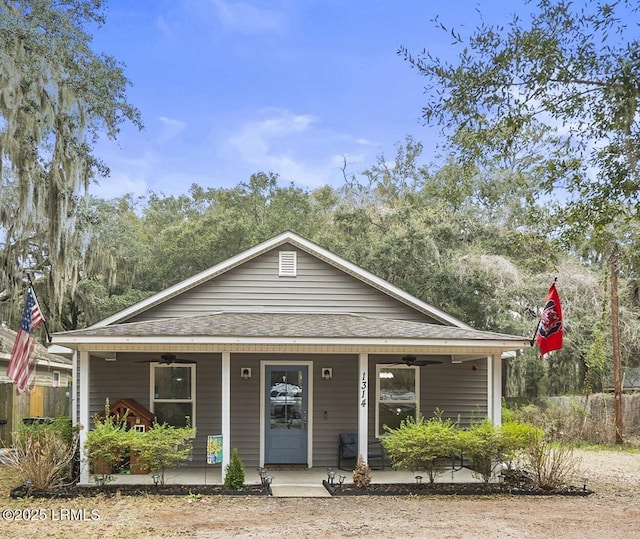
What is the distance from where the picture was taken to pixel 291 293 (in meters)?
13.6

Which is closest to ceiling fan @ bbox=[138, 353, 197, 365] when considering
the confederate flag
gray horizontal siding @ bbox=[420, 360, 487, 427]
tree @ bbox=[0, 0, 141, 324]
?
gray horizontal siding @ bbox=[420, 360, 487, 427]

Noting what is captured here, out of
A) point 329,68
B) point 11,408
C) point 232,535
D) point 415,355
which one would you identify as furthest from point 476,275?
point 232,535

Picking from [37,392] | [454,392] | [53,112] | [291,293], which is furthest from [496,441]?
[37,392]

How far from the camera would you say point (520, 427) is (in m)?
10.6

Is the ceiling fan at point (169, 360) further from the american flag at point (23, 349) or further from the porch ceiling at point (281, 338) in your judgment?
the american flag at point (23, 349)

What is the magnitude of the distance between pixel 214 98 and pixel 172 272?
670cm

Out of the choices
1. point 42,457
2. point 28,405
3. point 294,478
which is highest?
point 42,457

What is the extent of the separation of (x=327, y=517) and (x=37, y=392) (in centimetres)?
1342

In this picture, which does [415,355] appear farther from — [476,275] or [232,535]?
[476,275]

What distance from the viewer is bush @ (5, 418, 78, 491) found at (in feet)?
32.4

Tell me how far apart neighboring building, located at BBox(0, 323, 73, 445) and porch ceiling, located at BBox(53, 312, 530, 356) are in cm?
431

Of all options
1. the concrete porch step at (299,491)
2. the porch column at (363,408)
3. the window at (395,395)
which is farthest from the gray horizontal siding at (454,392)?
the concrete porch step at (299,491)

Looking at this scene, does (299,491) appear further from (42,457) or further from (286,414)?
(42,457)

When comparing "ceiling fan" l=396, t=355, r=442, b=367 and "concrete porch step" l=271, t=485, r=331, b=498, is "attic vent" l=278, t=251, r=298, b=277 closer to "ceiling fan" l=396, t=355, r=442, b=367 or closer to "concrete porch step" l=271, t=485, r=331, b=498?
"ceiling fan" l=396, t=355, r=442, b=367
